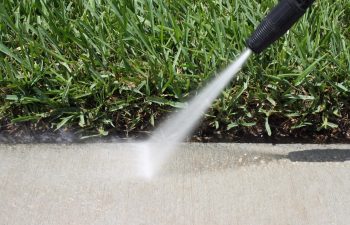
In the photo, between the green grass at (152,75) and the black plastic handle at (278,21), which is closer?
the black plastic handle at (278,21)

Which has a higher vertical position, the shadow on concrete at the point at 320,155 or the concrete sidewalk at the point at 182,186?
the shadow on concrete at the point at 320,155

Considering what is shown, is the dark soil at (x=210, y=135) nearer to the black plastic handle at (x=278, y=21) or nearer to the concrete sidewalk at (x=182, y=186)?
the concrete sidewalk at (x=182, y=186)

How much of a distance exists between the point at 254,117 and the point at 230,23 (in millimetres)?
418

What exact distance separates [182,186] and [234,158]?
25 cm

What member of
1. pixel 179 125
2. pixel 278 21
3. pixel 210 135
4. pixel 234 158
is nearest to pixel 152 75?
pixel 179 125

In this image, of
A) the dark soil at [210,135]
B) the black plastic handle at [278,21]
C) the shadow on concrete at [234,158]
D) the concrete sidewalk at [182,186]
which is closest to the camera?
the black plastic handle at [278,21]

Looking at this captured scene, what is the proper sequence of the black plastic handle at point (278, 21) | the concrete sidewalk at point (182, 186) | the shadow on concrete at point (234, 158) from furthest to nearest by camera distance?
1. the shadow on concrete at point (234, 158)
2. the concrete sidewalk at point (182, 186)
3. the black plastic handle at point (278, 21)

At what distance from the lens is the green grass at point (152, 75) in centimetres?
235

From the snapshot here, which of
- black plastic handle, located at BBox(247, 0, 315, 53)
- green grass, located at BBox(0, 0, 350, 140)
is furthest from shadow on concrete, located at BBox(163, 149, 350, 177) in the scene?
black plastic handle, located at BBox(247, 0, 315, 53)

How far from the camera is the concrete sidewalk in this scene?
6.82 ft

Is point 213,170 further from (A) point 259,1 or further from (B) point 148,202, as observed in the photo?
(A) point 259,1

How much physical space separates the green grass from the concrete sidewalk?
0.12 metres

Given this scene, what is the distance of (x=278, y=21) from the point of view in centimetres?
186

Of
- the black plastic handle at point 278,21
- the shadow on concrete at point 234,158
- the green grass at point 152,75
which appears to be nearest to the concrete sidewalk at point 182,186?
the shadow on concrete at point 234,158
